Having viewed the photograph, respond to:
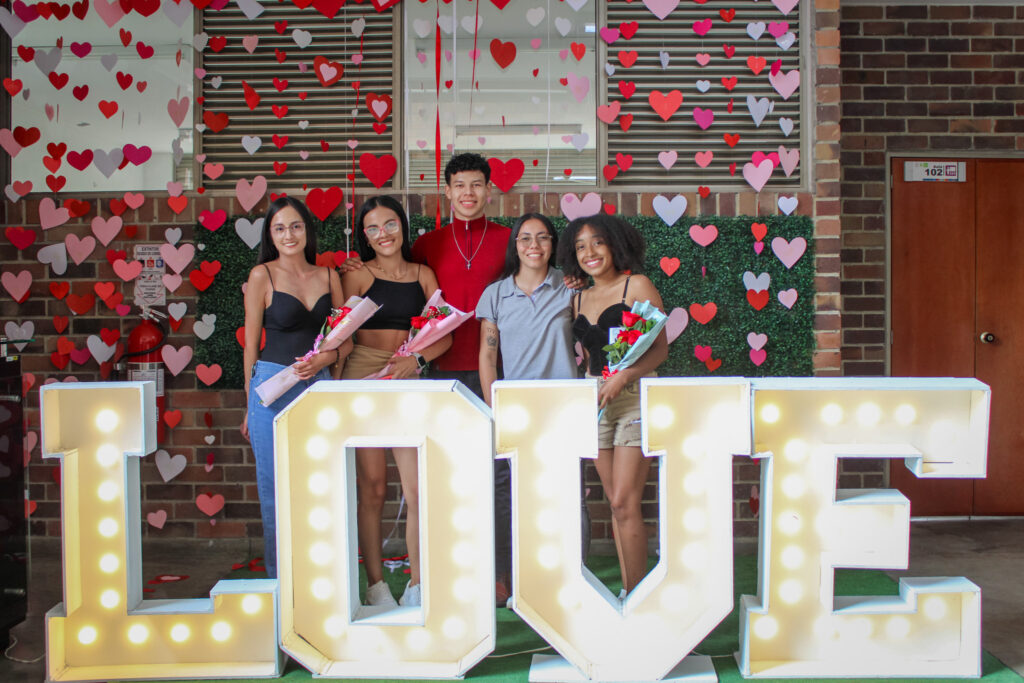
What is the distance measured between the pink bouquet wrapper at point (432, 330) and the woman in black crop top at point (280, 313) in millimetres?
179

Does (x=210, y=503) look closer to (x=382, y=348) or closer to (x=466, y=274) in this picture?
(x=382, y=348)

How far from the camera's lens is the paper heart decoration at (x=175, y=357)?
3.51m

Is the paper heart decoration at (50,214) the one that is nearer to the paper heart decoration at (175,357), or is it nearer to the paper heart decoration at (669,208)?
the paper heart decoration at (175,357)

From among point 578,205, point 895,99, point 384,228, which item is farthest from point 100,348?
point 895,99

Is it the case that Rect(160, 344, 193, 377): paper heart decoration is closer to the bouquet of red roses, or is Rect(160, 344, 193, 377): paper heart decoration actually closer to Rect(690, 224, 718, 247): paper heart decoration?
the bouquet of red roses

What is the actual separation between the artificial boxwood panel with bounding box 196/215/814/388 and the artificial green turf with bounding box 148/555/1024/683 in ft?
3.13

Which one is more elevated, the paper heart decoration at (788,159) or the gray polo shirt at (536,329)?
the paper heart decoration at (788,159)

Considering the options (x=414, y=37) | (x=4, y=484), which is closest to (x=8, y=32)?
(x=414, y=37)

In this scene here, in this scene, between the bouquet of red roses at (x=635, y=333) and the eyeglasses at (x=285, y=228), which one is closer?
the bouquet of red roses at (x=635, y=333)

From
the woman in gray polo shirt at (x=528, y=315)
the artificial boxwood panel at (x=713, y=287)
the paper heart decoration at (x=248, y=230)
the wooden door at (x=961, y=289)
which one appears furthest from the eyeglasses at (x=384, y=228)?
the wooden door at (x=961, y=289)

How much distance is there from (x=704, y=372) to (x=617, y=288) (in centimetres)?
113

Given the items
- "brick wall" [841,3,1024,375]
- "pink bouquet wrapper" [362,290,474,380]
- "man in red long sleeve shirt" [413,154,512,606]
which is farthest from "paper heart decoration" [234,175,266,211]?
"brick wall" [841,3,1024,375]

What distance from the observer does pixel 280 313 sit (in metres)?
2.61

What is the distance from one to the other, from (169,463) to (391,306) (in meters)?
1.64
